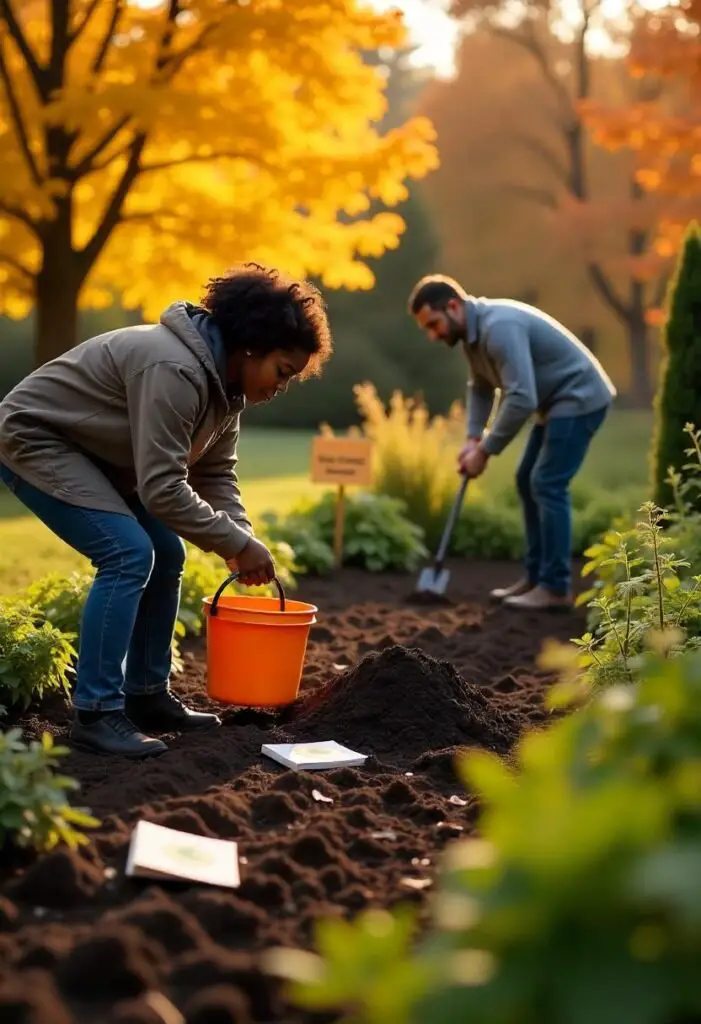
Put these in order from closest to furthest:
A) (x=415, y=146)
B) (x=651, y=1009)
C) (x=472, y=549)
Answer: (x=651, y=1009) < (x=472, y=549) < (x=415, y=146)

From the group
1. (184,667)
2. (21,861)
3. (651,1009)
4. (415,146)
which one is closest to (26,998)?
(21,861)

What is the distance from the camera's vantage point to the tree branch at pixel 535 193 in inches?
1060

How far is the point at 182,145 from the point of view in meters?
11.9

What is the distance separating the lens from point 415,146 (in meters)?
10.7

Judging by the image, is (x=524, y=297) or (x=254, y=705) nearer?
(x=254, y=705)

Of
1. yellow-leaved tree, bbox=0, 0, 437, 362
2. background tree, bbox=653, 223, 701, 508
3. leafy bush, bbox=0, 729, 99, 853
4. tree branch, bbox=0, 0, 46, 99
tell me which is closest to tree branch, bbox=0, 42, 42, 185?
yellow-leaved tree, bbox=0, 0, 437, 362

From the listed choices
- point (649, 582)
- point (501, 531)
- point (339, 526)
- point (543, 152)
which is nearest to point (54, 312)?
point (339, 526)

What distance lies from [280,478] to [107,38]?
6356 millimetres

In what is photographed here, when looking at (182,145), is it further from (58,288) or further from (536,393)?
(536,393)

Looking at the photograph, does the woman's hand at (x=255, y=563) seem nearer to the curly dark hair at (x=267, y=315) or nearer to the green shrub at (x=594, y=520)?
the curly dark hair at (x=267, y=315)

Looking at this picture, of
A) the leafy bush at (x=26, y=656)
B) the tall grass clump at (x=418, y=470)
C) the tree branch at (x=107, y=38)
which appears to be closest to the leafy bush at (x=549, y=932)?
the leafy bush at (x=26, y=656)

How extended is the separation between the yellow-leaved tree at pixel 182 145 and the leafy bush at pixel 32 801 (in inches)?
322

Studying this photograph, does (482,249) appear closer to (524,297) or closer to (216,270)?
(524,297)

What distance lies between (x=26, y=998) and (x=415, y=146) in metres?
9.69
